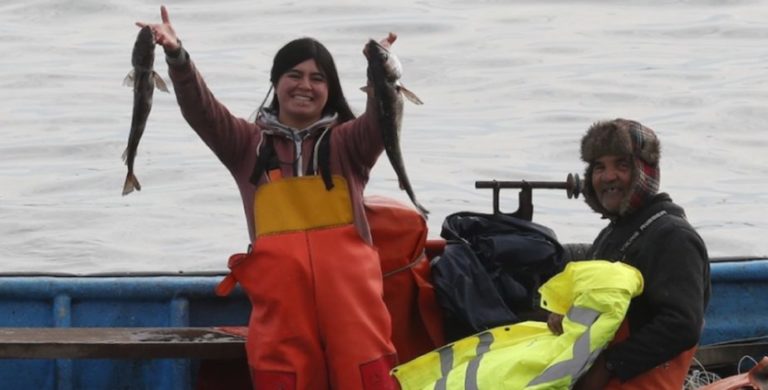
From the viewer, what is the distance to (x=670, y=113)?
18859 millimetres

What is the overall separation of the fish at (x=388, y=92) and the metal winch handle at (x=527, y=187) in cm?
109

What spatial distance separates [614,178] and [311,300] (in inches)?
49.9

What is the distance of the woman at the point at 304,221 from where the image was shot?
6.55m

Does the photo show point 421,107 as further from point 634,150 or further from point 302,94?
point 634,150

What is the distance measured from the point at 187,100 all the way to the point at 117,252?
25.0 feet

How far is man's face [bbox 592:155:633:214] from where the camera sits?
20.3ft

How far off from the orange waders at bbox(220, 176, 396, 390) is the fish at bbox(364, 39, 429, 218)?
14.3 inches

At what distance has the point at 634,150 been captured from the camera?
6.15 metres

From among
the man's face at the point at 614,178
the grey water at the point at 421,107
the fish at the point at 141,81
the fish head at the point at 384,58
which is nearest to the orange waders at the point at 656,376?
the man's face at the point at 614,178

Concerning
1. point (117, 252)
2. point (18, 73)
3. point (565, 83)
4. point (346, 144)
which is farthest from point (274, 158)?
point (18, 73)

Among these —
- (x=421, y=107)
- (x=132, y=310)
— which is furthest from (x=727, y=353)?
(x=421, y=107)

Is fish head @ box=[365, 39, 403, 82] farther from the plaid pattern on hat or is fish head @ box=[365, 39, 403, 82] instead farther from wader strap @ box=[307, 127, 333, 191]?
the plaid pattern on hat

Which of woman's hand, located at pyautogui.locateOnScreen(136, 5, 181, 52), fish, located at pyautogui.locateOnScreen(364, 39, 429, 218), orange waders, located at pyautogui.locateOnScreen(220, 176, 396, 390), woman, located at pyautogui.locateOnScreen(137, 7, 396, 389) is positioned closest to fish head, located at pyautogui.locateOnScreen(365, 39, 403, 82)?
fish, located at pyautogui.locateOnScreen(364, 39, 429, 218)

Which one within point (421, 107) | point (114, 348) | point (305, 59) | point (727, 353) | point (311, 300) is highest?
point (305, 59)
